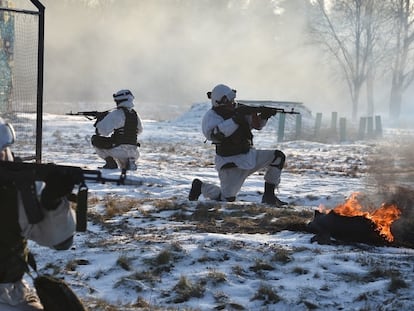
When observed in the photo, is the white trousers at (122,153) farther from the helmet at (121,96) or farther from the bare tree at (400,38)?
the bare tree at (400,38)

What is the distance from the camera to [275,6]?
6028 cm

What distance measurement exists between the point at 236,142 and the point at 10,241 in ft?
17.0

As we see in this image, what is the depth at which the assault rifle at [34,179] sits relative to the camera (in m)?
3.53

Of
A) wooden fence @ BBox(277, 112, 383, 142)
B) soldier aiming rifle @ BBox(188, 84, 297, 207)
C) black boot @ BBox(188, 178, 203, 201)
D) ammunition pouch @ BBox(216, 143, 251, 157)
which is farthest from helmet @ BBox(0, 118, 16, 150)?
wooden fence @ BBox(277, 112, 383, 142)

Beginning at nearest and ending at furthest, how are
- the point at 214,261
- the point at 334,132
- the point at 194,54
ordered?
the point at 214,261 < the point at 334,132 < the point at 194,54

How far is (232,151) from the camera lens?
8.64m

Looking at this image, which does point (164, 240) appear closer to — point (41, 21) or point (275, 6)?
point (41, 21)

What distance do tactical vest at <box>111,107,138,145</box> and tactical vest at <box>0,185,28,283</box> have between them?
7.92 m

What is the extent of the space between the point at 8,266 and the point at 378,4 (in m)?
38.1

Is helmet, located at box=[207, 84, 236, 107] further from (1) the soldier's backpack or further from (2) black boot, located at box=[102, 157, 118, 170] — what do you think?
(1) the soldier's backpack

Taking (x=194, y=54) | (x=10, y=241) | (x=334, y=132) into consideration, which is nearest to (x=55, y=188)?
(x=10, y=241)

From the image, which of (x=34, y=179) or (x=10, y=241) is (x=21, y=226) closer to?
(x=10, y=241)

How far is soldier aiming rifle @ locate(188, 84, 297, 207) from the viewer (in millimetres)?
8445

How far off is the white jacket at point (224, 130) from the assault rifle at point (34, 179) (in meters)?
4.53
